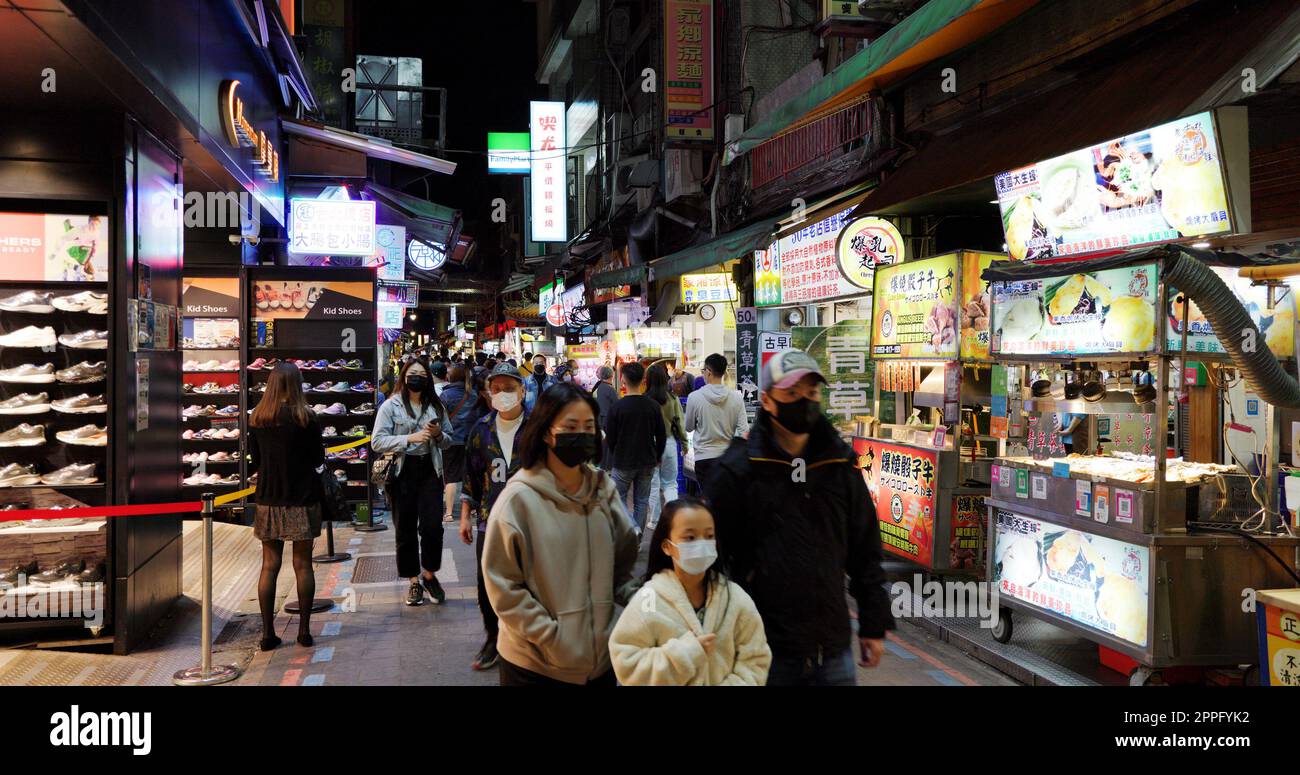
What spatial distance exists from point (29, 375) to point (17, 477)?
2.77 ft

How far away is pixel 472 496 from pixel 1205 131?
5881 mm

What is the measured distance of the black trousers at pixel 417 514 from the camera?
8820 mm

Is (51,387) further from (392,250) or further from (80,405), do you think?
(392,250)

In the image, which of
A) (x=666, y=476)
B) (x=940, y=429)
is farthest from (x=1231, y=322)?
(x=666, y=476)

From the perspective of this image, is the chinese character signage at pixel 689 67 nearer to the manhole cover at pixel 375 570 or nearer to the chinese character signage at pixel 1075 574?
the manhole cover at pixel 375 570

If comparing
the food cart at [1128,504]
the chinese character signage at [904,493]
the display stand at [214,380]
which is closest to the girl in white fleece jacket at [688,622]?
the food cart at [1128,504]

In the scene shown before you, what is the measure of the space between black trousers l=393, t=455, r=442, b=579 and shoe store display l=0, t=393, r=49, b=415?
116 inches

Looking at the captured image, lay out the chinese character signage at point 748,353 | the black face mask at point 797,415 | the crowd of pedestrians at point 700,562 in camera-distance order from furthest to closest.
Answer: the chinese character signage at point 748,353
the black face mask at point 797,415
the crowd of pedestrians at point 700,562

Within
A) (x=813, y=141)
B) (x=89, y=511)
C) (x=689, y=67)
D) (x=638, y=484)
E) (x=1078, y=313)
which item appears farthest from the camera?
(x=689, y=67)

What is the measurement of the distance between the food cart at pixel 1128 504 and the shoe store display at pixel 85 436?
7523 millimetres

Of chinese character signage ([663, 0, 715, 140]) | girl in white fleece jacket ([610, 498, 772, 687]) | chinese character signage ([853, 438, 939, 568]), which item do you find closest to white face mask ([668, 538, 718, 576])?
girl in white fleece jacket ([610, 498, 772, 687])

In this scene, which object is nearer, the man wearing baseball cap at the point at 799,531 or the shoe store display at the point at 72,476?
the man wearing baseball cap at the point at 799,531

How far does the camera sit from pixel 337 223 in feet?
53.4

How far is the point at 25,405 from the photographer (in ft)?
25.5
